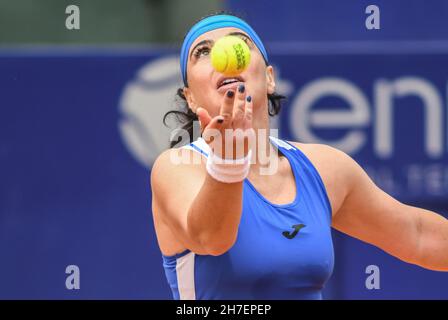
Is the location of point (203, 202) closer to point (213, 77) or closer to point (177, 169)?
point (177, 169)

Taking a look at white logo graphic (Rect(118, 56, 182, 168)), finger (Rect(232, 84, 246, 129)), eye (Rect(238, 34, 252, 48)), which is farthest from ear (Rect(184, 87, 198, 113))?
white logo graphic (Rect(118, 56, 182, 168))

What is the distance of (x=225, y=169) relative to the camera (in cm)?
272

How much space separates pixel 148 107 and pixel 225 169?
329 centimetres

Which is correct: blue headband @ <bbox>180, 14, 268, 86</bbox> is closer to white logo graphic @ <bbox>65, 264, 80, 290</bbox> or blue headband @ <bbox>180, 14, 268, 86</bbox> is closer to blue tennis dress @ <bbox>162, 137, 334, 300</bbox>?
blue tennis dress @ <bbox>162, 137, 334, 300</bbox>

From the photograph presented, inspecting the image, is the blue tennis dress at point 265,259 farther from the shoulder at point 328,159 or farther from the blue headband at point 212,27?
the blue headband at point 212,27

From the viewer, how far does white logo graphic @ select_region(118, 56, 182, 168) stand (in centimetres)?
591

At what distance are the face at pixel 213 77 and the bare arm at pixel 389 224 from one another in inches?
16.2

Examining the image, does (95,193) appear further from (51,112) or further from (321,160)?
(321,160)

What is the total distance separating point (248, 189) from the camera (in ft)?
10.4

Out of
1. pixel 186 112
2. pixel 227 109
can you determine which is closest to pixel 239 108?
pixel 227 109

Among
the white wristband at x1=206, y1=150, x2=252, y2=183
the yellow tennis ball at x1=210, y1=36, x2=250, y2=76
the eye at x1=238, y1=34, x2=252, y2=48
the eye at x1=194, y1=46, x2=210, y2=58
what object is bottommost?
the white wristband at x1=206, y1=150, x2=252, y2=183

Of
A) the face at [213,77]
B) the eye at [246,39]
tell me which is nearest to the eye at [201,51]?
the face at [213,77]

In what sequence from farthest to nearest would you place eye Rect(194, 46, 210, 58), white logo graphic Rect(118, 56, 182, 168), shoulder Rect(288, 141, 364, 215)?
white logo graphic Rect(118, 56, 182, 168), shoulder Rect(288, 141, 364, 215), eye Rect(194, 46, 210, 58)

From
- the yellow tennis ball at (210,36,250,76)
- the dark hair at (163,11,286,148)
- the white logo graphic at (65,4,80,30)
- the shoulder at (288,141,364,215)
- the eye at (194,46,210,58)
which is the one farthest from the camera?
the white logo graphic at (65,4,80,30)
